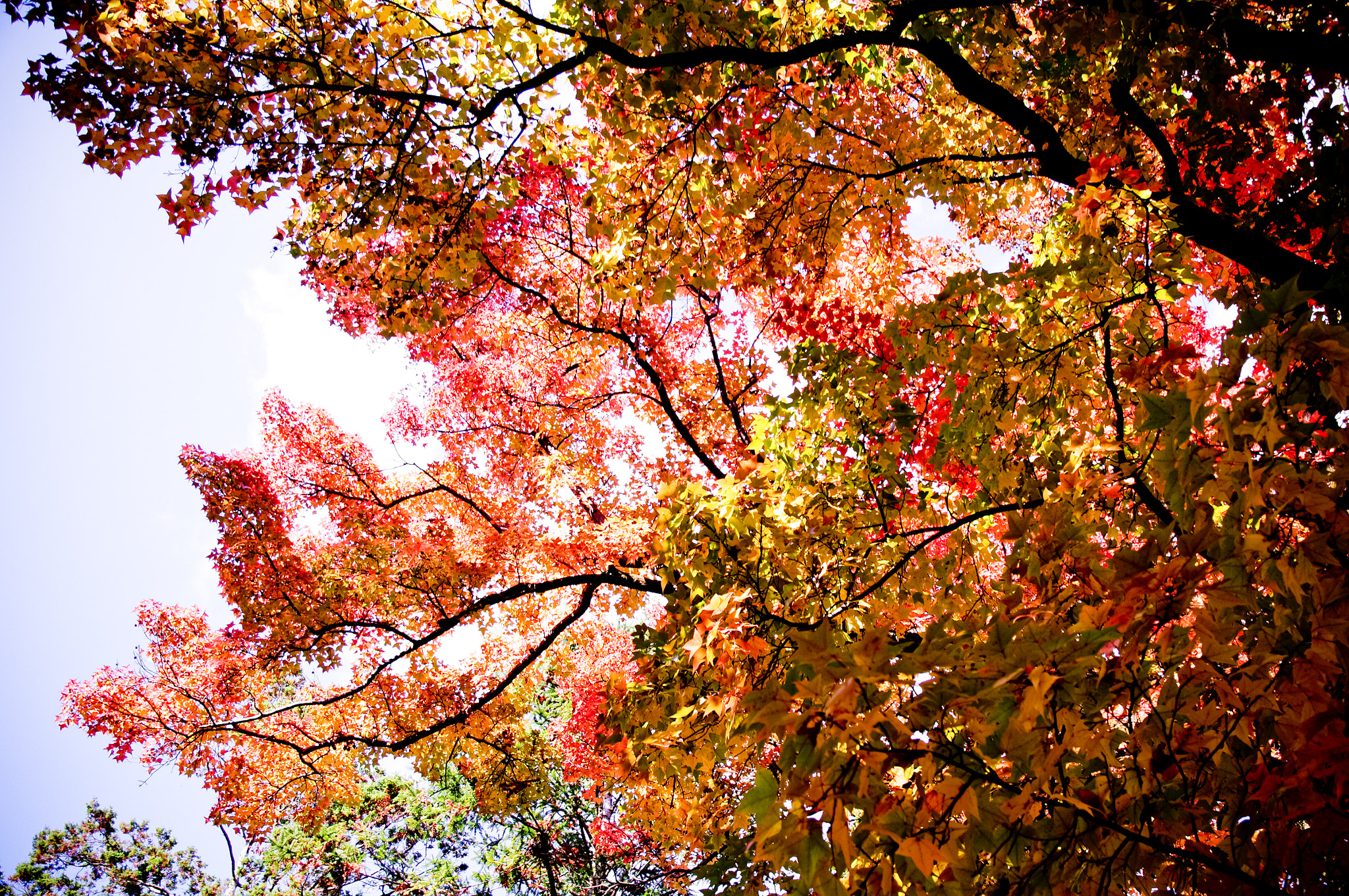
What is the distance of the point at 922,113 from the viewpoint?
6598 millimetres

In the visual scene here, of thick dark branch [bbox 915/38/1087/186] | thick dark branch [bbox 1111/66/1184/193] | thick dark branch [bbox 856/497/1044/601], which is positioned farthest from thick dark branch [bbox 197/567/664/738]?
thick dark branch [bbox 1111/66/1184/193]

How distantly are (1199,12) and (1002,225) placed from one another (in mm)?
5661

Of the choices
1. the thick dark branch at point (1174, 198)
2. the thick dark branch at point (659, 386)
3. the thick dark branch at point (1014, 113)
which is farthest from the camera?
the thick dark branch at point (659, 386)

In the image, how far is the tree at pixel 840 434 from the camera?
164cm

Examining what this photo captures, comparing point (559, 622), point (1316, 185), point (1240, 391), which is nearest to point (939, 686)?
point (1240, 391)

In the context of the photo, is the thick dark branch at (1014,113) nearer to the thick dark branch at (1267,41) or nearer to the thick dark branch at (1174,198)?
the thick dark branch at (1174,198)

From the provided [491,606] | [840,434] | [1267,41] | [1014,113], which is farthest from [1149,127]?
[491,606]

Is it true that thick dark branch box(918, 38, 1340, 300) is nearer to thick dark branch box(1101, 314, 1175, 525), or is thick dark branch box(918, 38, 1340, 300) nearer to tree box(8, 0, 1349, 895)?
tree box(8, 0, 1349, 895)

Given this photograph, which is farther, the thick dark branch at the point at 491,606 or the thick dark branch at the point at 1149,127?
the thick dark branch at the point at 491,606

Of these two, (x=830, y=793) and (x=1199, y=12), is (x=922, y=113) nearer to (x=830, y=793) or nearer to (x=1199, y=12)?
(x=1199, y=12)

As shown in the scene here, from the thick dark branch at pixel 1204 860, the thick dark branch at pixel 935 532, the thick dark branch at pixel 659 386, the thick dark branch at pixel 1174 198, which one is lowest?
the thick dark branch at pixel 1204 860

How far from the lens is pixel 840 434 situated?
4422 mm

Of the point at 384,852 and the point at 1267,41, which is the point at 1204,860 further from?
the point at 384,852

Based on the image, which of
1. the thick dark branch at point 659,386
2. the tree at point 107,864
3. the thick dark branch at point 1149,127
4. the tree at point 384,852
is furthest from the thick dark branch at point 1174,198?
the tree at point 107,864
